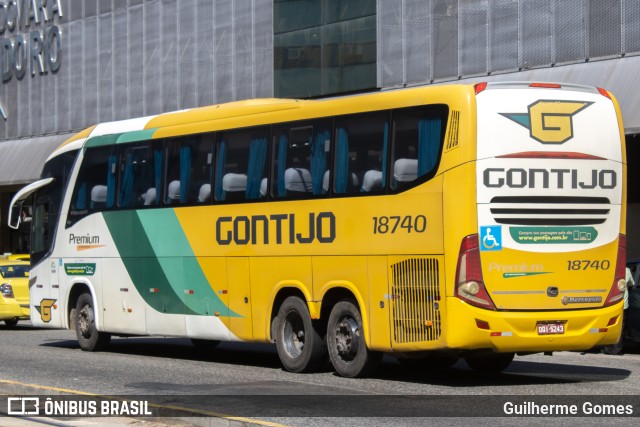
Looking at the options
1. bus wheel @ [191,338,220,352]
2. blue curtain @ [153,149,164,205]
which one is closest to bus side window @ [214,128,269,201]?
blue curtain @ [153,149,164,205]

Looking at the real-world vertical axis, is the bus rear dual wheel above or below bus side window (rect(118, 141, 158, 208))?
below

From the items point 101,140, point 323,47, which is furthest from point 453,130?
point 323,47

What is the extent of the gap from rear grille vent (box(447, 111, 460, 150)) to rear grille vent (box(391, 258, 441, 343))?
4.38ft

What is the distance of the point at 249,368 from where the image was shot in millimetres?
17953

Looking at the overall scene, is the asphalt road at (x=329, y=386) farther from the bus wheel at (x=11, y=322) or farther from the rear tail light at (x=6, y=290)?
the bus wheel at (x=11, y=322)

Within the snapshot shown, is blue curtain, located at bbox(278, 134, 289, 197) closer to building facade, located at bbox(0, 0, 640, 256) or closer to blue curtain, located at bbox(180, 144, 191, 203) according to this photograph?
blue curtain, located at bbox(180, 144, 191, 203)

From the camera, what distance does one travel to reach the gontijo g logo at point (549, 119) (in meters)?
14.5

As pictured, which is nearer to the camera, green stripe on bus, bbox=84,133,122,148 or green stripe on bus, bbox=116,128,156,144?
green stripe on bus, bbox=116,128,156,144

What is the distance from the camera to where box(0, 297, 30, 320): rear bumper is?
28094 millimetres

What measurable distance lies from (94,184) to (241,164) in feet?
14.3

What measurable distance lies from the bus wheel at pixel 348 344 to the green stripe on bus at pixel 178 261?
2.56m

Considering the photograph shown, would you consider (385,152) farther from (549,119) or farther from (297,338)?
(297,338)

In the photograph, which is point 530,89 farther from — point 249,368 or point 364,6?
point 364,6

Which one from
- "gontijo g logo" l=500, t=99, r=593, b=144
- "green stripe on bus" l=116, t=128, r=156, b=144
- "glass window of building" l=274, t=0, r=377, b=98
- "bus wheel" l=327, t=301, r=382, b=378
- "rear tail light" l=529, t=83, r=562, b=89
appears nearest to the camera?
"gontijo g logo" l=500, t=99, r=593, b=144
